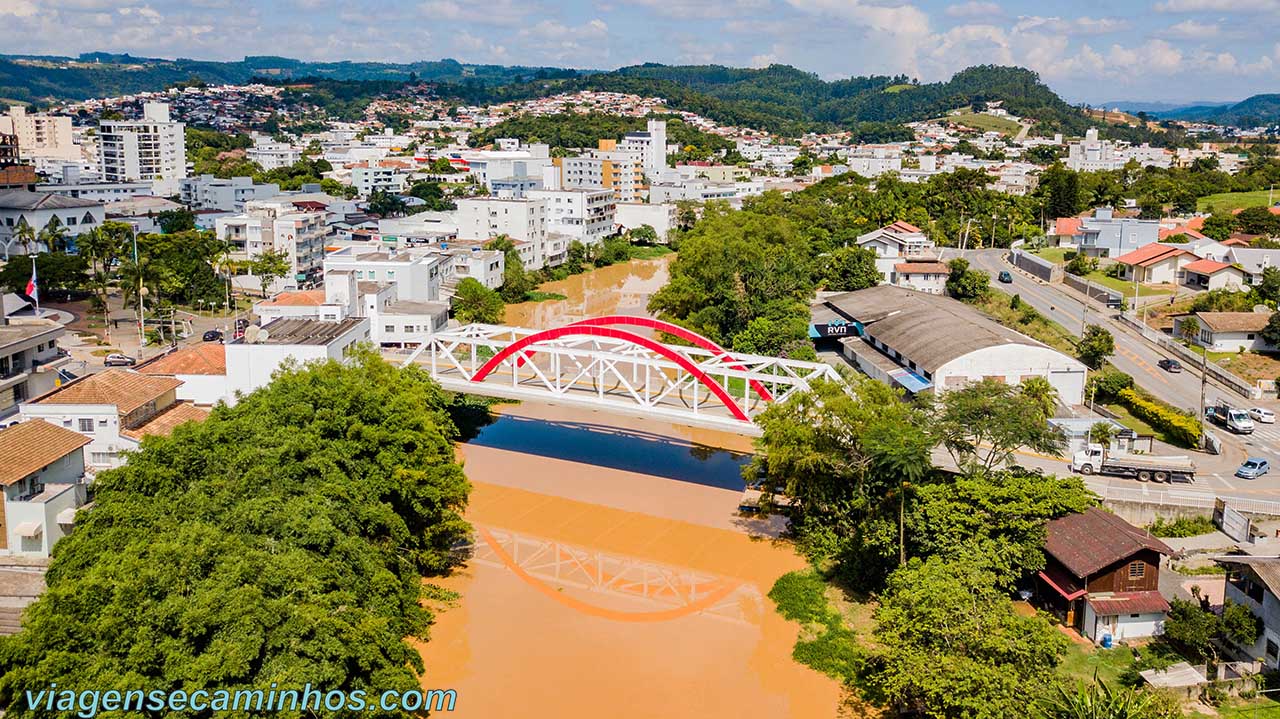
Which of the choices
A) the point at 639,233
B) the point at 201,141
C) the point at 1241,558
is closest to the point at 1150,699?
the point at 1241,558

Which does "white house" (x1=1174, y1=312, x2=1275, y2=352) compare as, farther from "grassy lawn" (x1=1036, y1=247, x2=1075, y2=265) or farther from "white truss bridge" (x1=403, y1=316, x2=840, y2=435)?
"grassy lawn" (x1=1036, y1=247, x2=1075, y2=265)

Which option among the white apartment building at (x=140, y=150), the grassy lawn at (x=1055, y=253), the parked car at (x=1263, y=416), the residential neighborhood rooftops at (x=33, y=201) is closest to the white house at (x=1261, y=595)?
the parked car at (x=1263, y=416)

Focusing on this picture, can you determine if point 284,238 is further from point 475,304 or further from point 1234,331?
point 1234,331

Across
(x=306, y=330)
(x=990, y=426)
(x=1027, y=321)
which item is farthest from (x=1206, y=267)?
(x=306, y=330)

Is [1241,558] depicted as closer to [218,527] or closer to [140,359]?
[218,527]

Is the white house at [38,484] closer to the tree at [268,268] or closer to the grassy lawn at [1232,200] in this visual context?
the tree at [268,268]

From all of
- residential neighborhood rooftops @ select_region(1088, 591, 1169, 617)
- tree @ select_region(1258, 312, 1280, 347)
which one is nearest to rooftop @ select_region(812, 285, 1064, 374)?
tree @ select_region(1258, 312, 1280, 347)
